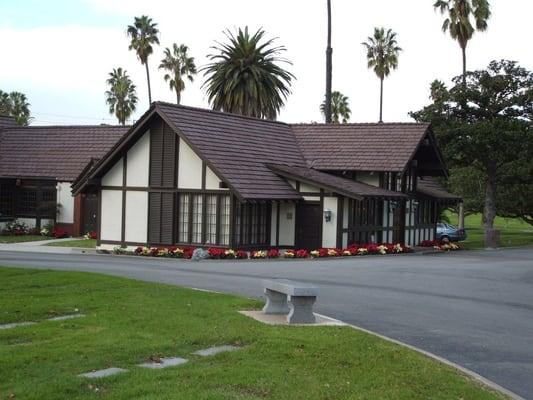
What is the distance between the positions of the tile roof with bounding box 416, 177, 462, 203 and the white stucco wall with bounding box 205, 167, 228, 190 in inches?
527

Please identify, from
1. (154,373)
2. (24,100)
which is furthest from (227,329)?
(24,100)

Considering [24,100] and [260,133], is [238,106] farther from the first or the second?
[24,100]

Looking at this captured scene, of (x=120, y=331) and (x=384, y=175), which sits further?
(x=384, y=175)

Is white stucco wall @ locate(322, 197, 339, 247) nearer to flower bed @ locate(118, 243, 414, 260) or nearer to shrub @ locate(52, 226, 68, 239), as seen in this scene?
flower bed @ locate(118, 243, 414, 260)

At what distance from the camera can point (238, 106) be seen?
4725 cm

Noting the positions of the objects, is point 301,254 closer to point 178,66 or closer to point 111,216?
point 111,216

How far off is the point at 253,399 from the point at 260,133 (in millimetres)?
27737

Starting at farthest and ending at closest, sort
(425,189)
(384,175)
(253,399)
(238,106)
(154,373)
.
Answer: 1. (238,106)
2. (425,189)
3. (384,175)
4. (154,373)
5. (253,399)

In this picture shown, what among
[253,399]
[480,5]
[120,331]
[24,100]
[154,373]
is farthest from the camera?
[24,100]

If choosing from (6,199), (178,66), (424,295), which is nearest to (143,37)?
(178,66)

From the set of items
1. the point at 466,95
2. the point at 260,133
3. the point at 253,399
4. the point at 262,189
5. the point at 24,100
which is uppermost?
the point at 24,100

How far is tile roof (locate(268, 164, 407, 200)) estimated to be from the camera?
29.5 metres

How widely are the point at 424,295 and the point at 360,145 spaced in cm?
1894

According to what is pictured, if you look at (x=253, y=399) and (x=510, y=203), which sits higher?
(x=510, y=203)
